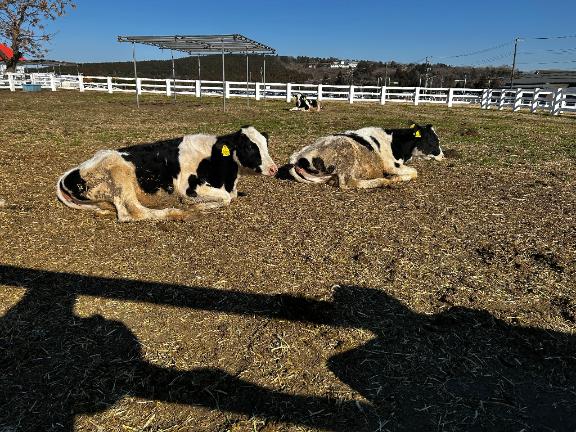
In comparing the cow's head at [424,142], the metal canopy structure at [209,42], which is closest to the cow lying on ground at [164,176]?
the cow's head at [424,142]

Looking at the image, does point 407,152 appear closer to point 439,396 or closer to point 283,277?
point 283,277

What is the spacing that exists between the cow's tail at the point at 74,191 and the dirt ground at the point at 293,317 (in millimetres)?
126

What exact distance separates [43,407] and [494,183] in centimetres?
808

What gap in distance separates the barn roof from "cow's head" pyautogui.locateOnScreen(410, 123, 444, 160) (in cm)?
1271

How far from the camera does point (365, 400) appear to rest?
2.88 m

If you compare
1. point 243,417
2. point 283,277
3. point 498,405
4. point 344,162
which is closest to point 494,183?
point 344,162

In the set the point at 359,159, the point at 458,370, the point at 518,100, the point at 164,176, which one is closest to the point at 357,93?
the point at 518,100

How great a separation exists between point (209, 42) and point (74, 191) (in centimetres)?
1953

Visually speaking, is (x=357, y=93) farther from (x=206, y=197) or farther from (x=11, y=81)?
(x=11, y=81)

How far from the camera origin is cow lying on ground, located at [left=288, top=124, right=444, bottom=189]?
26.4 feet

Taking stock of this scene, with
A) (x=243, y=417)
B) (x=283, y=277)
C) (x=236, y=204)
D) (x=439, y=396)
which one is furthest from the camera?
(x=236, y=204)

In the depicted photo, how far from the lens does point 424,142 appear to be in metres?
9.30

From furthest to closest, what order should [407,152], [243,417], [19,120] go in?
[19,120] < [407,152] < [243,417]

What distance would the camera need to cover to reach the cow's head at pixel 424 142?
8.96m
